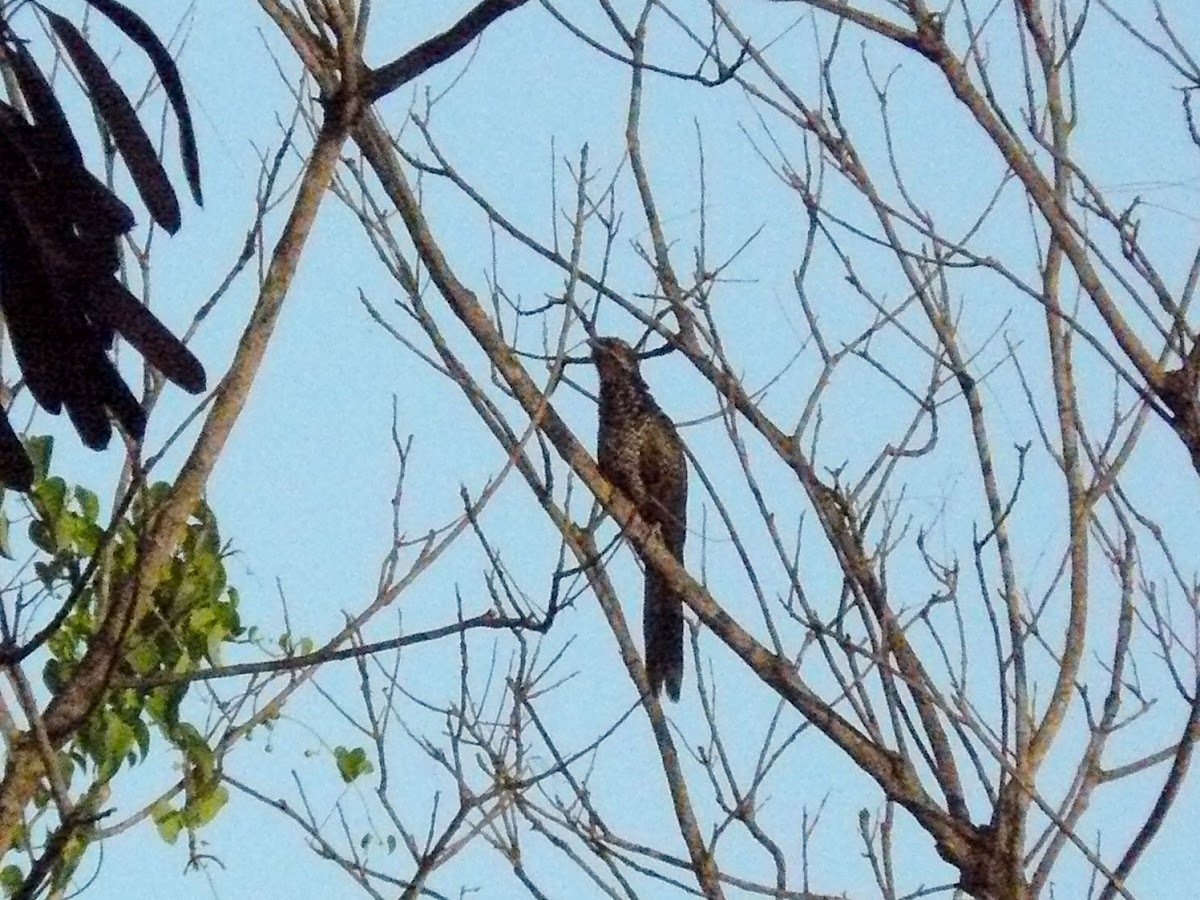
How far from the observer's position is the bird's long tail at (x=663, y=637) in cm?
403

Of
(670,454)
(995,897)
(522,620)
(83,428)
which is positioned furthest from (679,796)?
(670,454)

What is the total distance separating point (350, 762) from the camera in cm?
305

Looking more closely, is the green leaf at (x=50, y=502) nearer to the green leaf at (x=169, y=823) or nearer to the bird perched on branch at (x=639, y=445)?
the green leaf at (x=169, y=823)

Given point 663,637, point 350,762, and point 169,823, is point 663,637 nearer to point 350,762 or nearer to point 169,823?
point 350,762

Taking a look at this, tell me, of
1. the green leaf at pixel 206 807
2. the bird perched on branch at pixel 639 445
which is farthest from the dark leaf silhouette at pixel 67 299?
the bird perched on branch at pixel 639 445

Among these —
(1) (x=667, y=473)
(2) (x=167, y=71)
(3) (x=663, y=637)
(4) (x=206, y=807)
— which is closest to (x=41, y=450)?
(4) (x=206, y=807)

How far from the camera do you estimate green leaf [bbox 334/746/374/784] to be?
3.05m

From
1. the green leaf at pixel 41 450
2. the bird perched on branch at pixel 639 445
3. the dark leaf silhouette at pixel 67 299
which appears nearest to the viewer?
the dark leaf silhouette at pixel 67 299

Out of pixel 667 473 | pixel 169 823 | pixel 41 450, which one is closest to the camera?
pixel 41 450

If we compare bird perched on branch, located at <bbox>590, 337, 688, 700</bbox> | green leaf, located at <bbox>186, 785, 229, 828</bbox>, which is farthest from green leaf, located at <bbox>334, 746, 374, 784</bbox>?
bird perched on branch, located at <bbox>590, 337, 688, 700</bbox>

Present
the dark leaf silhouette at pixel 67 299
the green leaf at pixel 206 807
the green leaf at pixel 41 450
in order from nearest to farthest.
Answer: the dark leaf silhouette at pixel 67 299 < the green leaf at pixel 41 450 < the green leaf at pixel 206 807

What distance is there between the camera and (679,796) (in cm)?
261

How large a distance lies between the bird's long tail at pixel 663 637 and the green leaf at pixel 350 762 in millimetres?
1054

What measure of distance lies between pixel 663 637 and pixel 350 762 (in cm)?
114
